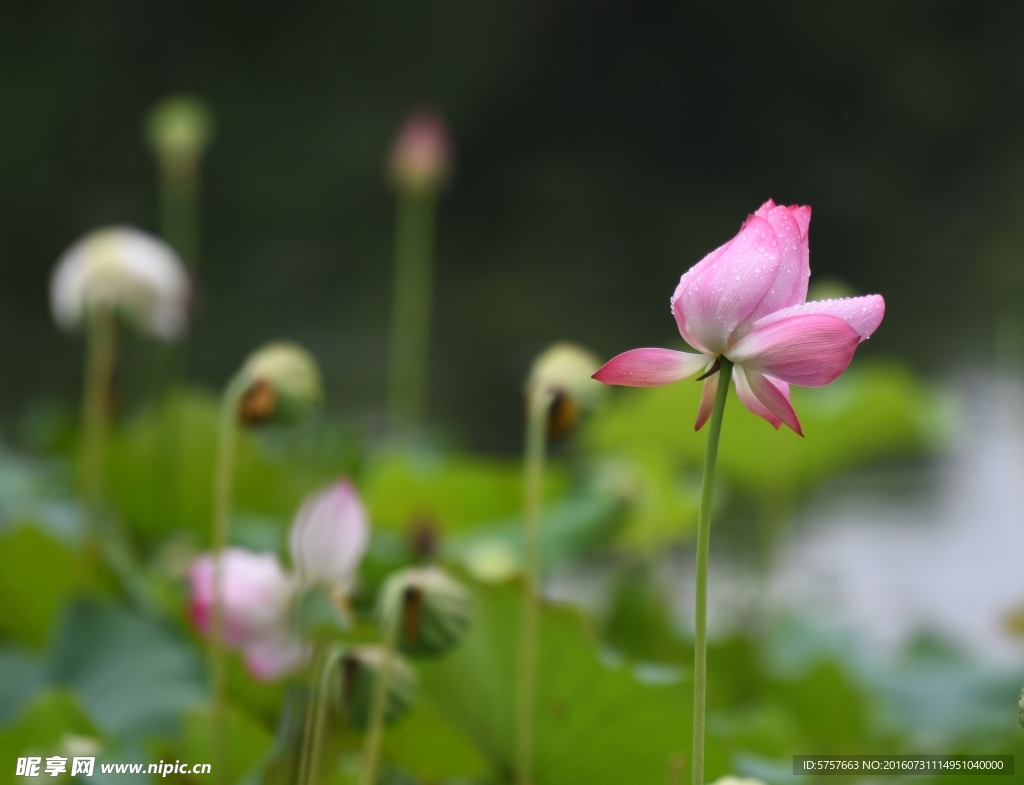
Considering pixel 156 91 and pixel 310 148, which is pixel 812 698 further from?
pixel 156 91

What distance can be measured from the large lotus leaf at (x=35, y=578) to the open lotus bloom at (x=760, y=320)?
0.33m

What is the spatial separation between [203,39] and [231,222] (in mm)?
1612

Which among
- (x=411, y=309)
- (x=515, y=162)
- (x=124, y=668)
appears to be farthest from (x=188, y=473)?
(x=515, y=162)

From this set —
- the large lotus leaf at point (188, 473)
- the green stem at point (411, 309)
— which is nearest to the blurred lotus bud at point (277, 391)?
the large lotus leaf at point (188, 473)

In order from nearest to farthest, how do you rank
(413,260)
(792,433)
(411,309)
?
(792,433) < (411,309) < (413,260)

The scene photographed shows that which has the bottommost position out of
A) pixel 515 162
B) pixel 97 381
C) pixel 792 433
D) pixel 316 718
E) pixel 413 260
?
pixel 316 718

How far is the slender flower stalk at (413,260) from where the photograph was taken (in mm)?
921

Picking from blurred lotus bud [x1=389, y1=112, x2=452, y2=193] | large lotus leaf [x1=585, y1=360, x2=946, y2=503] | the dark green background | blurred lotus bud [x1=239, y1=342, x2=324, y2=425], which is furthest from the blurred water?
blurred lotus bud [x1=239, y1=342, x2=324, y2=425]

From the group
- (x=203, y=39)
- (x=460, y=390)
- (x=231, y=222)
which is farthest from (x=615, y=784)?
(x=203, y=39)

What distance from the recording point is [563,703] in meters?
0.34

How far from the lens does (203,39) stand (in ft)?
11.4

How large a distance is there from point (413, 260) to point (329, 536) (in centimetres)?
173

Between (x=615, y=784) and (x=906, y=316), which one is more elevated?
(x=906, y=316)

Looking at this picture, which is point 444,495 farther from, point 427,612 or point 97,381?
point 427,612
